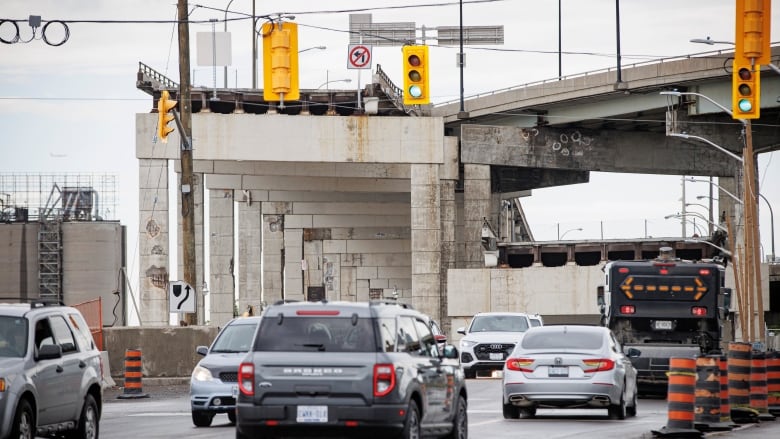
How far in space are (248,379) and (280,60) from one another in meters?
11.4

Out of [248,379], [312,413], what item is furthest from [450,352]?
[248,379]

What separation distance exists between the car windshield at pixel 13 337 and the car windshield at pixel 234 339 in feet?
23.7

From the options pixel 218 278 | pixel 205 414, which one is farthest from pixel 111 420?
pixel 218 278

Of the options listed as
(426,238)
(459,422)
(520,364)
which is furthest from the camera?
(426,238)

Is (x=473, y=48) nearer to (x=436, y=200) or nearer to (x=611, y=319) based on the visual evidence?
(x=436, y=200)

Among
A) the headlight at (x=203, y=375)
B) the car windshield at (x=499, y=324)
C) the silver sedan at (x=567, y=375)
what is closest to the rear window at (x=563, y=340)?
the silver sedan at (x=567, y=375)

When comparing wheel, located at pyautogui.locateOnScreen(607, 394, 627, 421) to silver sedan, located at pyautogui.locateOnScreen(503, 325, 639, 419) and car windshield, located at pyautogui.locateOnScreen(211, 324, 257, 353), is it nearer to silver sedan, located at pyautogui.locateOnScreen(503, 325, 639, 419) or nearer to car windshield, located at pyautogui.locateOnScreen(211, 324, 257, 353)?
silver sedan, located at pyautogui.locateOnScreen(503, 325, 639, 419)

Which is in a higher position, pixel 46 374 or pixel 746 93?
pixel 746 93

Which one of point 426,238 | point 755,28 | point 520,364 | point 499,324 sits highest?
point 755,28

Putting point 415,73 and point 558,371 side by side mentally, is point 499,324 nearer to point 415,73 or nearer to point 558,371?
point 415,73

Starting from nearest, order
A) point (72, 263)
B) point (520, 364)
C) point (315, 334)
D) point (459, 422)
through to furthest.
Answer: point (315, 334)
point (459, 422)
point (520, 364)
point (72, 263)

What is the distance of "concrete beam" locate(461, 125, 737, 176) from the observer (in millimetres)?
65375

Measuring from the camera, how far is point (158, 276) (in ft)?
193

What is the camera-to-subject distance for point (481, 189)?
6531 centimetres
